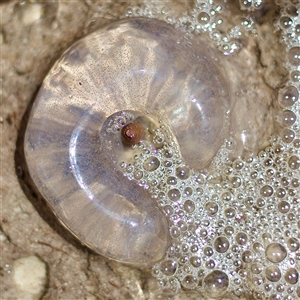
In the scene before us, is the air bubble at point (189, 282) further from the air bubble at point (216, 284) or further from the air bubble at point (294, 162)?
the air bubble at point (294, 162)

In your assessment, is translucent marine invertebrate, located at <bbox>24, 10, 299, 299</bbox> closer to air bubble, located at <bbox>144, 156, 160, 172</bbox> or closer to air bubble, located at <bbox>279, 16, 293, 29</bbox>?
air bubble, located at <bbox>144, 156, 160, 172</bbox>

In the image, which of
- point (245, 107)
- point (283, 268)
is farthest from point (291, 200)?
point (245, 107)

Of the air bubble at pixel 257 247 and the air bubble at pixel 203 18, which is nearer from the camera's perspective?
the air bubble at pixel 257 247

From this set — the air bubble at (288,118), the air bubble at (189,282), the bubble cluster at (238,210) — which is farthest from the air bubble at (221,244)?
the air bubble at (288,118)

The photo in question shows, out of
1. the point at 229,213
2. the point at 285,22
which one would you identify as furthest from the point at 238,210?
the point at 285,22

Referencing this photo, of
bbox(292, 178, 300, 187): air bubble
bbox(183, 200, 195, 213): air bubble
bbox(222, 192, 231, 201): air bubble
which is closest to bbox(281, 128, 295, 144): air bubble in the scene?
bbox(292, 178, 300, 187): air bubble

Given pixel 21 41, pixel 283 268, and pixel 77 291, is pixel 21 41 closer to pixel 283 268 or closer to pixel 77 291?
pixel 77 291

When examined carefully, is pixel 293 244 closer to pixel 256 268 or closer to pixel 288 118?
pixel 256 268
